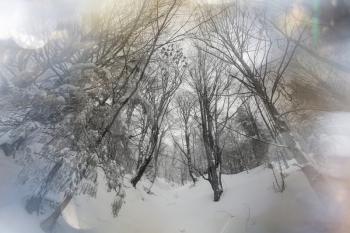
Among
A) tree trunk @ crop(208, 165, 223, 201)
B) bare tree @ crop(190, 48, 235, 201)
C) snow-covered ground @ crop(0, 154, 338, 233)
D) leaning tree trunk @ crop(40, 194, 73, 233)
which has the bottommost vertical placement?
leaning tree trunk @ crop(40, 194, 73, 233)

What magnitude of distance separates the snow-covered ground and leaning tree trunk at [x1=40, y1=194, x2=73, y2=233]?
11 centimetres

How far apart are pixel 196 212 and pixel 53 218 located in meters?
4.71

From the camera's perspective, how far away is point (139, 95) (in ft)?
28.3

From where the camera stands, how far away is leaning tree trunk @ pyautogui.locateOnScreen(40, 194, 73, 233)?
19.7ft

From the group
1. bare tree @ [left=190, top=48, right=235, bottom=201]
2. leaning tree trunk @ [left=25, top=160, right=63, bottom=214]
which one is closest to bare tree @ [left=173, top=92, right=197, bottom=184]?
bare tree @ [left=190, top=48, right=235, bottom=201]

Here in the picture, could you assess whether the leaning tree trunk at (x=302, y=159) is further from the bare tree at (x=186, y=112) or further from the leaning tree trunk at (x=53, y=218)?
the bare tree at (x=186, y=112)

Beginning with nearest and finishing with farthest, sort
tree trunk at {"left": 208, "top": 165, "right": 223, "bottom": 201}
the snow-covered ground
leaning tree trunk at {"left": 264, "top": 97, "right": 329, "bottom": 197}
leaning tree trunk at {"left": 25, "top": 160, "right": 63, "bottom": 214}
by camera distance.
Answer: leaning tree trunk at {"left": 25, "top": 160, "right": 63, "bottom": 214}
the snow-covered ground
leaning tree trunk at {"left": 264, "top": 97, "right": 329, "bottom": 197}
tree trunk at {"left": 208, "top": 165, "right": 223, "bottom": 201}

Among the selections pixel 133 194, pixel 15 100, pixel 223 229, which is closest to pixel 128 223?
pixel 133 194

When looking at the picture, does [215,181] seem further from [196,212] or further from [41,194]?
[41,194]

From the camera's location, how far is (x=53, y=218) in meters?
6.14

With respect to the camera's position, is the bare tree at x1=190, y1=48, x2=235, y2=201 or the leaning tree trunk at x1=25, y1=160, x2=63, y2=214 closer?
the leaning tree trunk at x1=25, y1=160, x2=63, y2=214

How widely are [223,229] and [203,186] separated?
4.40 m

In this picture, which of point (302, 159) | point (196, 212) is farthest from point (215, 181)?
point (302, 159)

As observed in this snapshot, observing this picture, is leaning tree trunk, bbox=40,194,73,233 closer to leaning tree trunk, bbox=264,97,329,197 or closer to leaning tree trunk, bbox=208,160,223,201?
leaning tree trunk, bbox=264,97,329,197
